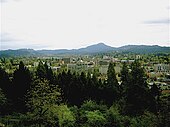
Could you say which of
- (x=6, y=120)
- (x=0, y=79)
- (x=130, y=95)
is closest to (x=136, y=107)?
(x=130, y=95)

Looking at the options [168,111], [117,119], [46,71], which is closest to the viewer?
[168,111]

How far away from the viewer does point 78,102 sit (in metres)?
34.8

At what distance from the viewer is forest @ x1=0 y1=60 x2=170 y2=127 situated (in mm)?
24109

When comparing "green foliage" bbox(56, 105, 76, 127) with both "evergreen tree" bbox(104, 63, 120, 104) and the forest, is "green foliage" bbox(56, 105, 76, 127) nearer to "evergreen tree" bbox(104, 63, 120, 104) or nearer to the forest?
the forest

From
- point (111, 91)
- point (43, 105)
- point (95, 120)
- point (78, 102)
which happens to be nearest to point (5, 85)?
point (78, 102)

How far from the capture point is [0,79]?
34.6 m

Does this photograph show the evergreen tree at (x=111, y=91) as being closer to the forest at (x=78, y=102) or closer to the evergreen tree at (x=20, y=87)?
the forest at (x=78, y=102)

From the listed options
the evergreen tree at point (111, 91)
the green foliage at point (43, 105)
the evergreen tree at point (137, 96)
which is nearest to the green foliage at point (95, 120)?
the green foliage at point (43, 105)

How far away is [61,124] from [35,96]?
2856 millimetres

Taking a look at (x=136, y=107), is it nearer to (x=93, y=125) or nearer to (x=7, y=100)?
(x=93, y=125)

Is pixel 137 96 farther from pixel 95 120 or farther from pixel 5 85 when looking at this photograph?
pixel 5 85

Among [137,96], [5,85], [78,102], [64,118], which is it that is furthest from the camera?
[78,102]

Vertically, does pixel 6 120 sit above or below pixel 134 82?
below

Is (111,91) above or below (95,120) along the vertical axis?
above
